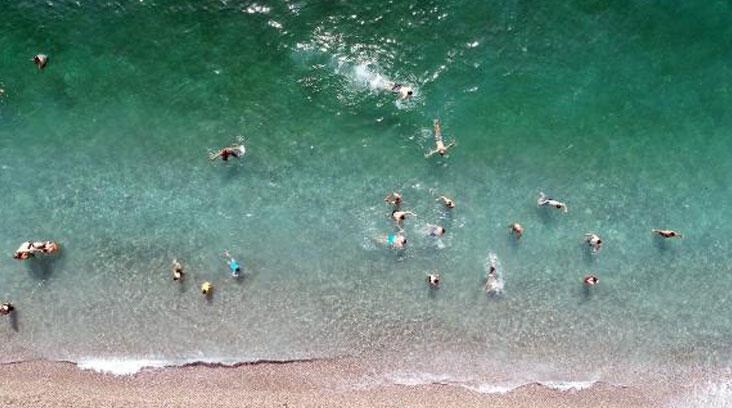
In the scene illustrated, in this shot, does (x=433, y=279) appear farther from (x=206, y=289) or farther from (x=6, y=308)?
(x=6, y=308)

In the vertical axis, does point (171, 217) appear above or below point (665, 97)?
below

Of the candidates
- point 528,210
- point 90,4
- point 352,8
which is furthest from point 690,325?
point 90,4

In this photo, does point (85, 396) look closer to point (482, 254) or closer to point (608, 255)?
point (482, 254)

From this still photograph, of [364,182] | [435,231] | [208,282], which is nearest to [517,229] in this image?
[435,231]

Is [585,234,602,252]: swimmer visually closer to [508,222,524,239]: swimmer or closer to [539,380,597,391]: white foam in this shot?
[508,222,524,239]: swimmer

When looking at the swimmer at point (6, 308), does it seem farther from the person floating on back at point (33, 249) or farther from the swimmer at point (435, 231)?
the swimmer at point (435, 231)

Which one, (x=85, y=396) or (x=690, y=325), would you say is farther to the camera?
(x=690, y=325)
